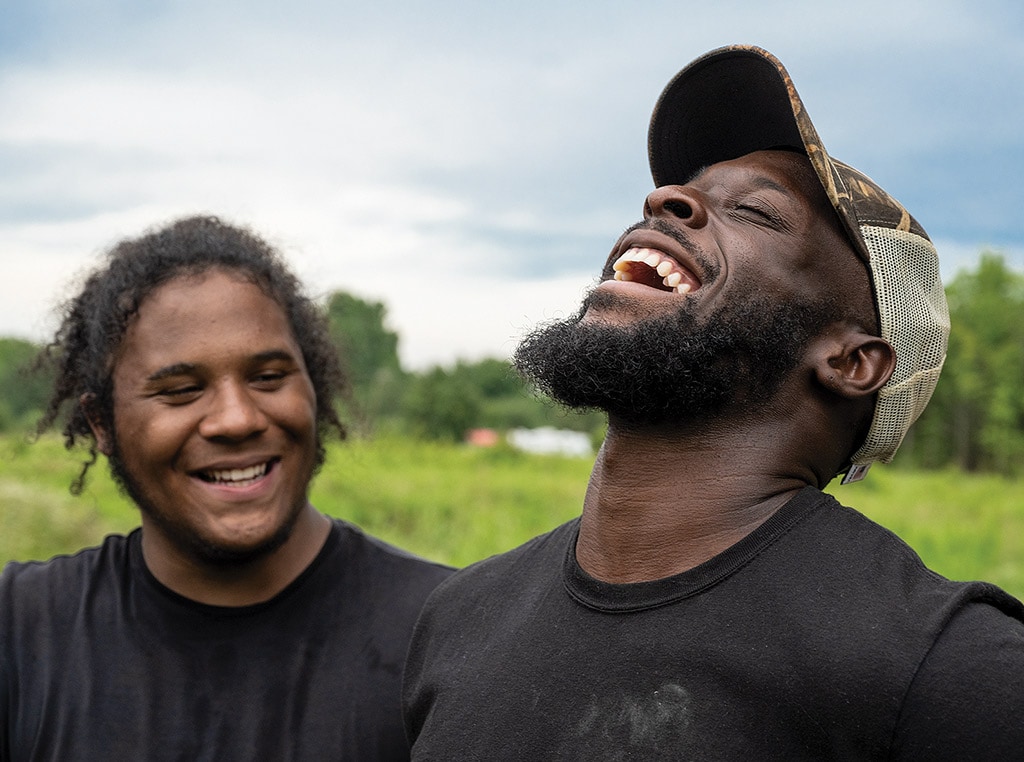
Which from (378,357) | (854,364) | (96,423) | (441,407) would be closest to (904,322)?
(854,364)

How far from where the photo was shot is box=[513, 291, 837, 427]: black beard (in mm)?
2338

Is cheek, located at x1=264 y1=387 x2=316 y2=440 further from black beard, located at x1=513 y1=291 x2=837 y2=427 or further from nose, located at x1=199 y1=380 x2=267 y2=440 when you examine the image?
black beard, located at x1=513 y1=291 x2=837 y2=427

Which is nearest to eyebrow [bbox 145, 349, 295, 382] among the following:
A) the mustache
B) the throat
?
the mustache

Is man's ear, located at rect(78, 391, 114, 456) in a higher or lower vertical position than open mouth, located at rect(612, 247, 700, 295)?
lower

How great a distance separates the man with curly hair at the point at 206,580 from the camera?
313cm

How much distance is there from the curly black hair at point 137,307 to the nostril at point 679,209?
5.09 ft

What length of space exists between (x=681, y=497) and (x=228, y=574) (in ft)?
5.38

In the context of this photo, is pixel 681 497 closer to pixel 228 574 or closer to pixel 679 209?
pixel 679 209

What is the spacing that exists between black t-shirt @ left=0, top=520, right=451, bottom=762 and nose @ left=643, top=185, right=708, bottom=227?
146cm

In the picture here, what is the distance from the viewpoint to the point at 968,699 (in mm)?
1899

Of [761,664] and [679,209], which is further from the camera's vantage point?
[679,209]

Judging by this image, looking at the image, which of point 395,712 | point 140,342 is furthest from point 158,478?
point 395,712

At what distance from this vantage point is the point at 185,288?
11.4 feet

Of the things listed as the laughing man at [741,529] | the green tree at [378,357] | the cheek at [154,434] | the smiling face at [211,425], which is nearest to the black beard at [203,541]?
the smiling face at [211,425]
